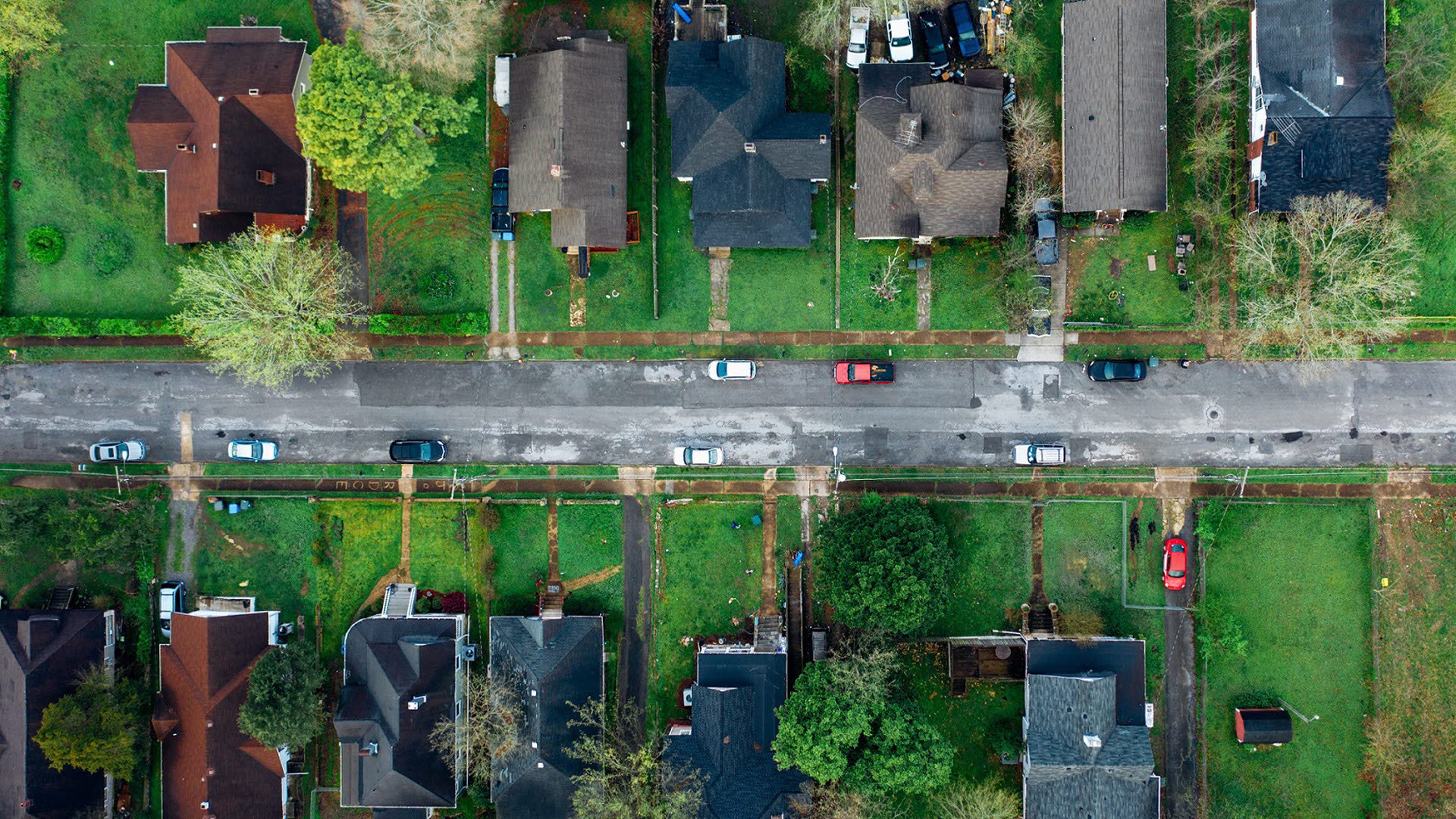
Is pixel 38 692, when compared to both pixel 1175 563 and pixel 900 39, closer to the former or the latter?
pixel 900 39

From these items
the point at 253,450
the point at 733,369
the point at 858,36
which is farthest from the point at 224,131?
the point at 858,36

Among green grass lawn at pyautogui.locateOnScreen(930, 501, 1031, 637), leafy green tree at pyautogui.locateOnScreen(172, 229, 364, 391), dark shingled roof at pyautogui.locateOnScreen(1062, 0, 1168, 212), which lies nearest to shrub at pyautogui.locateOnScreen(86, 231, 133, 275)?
leafy green tree at pyautogui.locateOnScreen(172, 229, 364, 391)

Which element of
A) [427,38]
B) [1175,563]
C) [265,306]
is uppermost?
[427,38]

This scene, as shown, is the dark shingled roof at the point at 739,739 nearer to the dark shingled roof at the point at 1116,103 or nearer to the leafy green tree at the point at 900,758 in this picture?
the leafy green tree at the point at 900,758

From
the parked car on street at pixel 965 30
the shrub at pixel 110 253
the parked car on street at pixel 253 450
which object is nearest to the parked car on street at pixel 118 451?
the parked car on street at pixel 253 450

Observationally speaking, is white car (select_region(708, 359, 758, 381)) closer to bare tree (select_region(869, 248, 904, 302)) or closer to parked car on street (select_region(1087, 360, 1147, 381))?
bare tree (select_region(869, 248, 904, 302))

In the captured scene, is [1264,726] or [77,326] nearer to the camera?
[1264,726]
